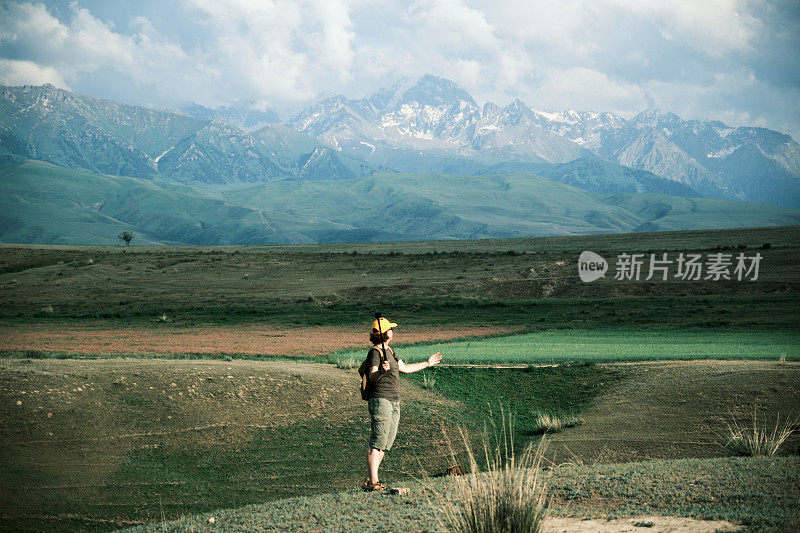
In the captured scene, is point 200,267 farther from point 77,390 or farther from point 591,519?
point 591,519

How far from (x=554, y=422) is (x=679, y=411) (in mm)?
3101

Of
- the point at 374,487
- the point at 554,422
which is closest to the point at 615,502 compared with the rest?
the point at 374,487

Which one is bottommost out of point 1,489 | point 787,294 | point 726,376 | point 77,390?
point 1,489

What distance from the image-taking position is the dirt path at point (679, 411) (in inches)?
523

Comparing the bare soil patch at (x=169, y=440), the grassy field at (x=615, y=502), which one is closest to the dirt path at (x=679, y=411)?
the grassy field at (x=615, y=502)

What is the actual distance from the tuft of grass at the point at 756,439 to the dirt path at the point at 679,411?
0.74 ft

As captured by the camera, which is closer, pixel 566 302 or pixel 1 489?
pixel 1 489

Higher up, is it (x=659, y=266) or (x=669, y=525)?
(x=659, y=266)

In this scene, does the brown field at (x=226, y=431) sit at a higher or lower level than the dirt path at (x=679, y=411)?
lower

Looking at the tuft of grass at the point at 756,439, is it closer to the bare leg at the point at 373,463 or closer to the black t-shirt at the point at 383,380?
the black t-shirt at the point at 383,380

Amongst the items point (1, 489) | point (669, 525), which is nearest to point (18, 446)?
point (1, 489)

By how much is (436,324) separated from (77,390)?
30.0m

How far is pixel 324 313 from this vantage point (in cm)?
4906

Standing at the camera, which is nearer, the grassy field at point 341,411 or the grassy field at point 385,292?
the grassy field at point 341,411
